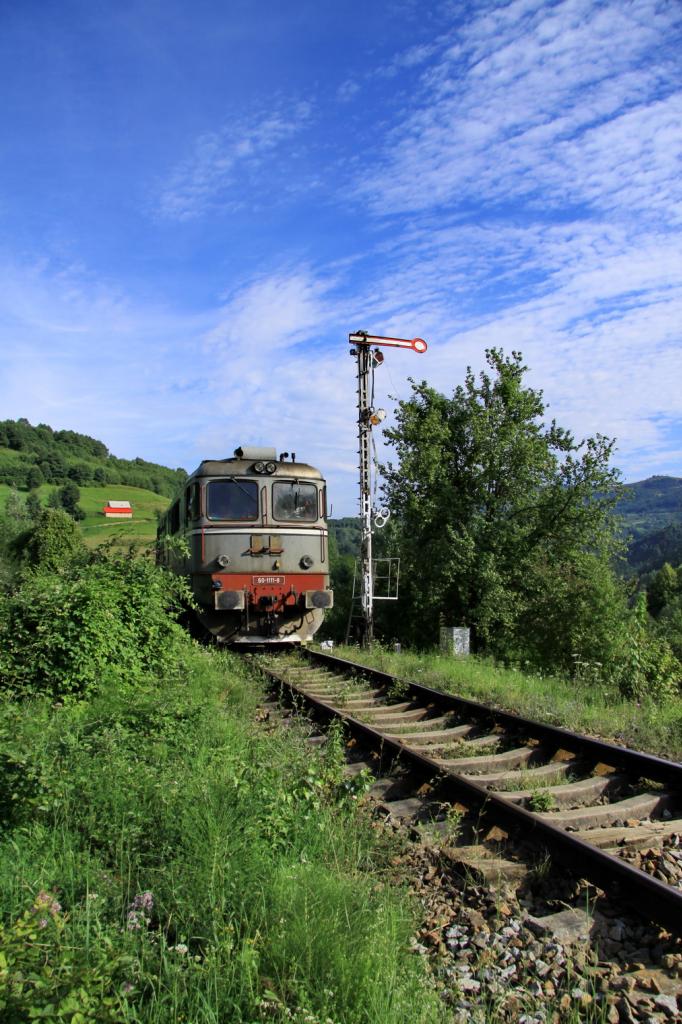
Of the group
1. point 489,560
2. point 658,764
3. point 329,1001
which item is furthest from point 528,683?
point 489,560

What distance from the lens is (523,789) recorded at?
535cm

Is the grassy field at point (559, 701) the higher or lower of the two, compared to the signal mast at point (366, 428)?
lower

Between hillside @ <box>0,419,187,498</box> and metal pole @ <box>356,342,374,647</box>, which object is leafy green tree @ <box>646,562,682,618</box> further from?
metal pole @ <box>356,342,374,647</box>

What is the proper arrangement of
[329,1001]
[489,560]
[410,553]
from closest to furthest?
[329,1001] < [489,560] < [410,553]

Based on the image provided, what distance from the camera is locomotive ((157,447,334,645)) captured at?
42.4 ft

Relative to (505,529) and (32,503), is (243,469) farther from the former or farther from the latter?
(32,503)

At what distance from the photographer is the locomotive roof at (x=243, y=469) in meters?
13.4

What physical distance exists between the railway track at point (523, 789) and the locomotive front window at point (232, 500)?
5606mm

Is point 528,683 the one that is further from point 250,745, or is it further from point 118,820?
point 118,820

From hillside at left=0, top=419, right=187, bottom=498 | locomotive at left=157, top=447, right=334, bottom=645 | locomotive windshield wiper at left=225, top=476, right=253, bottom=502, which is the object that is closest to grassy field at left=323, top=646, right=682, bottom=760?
locomotive at left=157, top=447, right=334, bottom=645

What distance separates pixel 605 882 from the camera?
379 cm

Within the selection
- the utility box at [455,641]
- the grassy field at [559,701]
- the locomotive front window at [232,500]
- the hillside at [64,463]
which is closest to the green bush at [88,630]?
the grassy field at [559,701]

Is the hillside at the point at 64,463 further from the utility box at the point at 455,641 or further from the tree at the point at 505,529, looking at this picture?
the utility box at the point at 455,641

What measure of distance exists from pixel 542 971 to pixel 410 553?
749 inches
